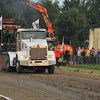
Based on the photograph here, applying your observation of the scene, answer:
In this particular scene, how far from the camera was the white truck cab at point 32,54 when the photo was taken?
17922 millimetres

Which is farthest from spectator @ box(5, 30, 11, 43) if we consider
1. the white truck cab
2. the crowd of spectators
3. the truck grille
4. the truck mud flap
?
the crowd of spectators

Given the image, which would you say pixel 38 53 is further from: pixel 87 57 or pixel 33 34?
pixel 87 57

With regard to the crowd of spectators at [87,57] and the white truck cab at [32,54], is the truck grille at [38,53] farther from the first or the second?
the crowd of spectators at [87,57]

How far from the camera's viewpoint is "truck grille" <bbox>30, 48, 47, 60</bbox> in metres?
17.9

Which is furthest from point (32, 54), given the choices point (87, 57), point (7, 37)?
point (87, 57)

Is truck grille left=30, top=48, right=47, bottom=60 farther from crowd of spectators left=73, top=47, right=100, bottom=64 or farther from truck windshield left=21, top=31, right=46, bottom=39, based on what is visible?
crowd of spectators left=73, top=47, right=100, bottom=64

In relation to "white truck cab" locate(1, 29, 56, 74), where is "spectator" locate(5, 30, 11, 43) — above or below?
above

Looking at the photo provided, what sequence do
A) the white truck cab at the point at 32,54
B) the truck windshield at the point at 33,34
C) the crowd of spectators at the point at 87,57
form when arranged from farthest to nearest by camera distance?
the crowd of spectators at the point at 87,57 → the truck windshield at the point at 33,34 → the white truck cab at the point at 32,54

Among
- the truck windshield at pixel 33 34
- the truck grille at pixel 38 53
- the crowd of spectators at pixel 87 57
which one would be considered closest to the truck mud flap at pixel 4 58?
the truck windshield at pixel 33 34

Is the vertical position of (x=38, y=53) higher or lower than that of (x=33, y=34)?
lower

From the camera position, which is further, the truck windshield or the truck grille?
the truck windshield

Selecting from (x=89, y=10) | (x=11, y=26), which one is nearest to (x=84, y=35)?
(x=89, y=10)

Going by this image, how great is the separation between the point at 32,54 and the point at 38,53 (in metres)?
0.35

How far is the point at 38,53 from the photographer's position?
18.0 metres
